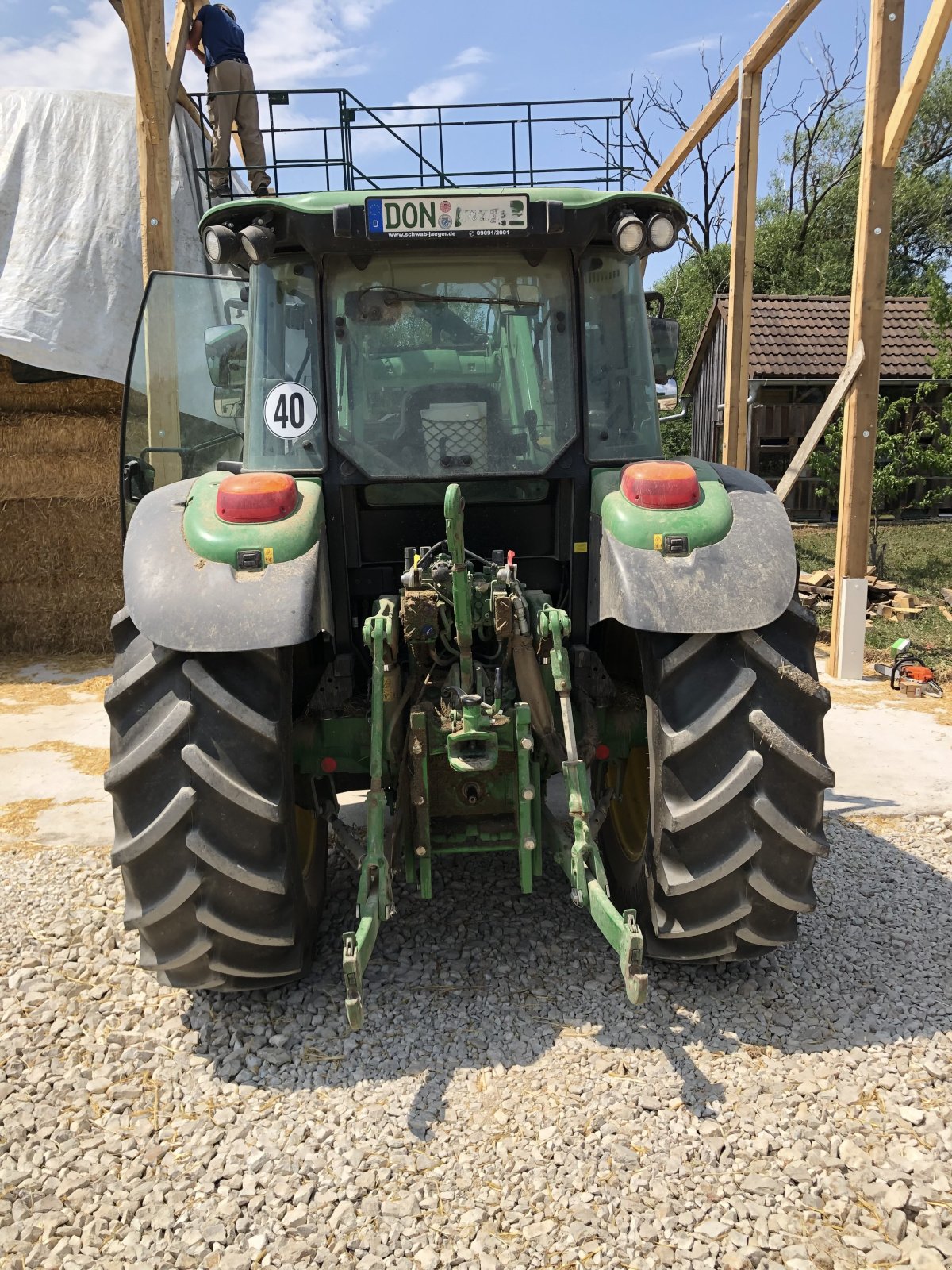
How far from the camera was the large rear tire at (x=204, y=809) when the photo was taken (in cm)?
263

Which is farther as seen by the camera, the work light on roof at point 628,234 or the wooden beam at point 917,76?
the wooden beam at point 917,76

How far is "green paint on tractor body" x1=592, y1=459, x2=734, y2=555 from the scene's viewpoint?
282cm

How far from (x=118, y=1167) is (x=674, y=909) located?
62.9 inches

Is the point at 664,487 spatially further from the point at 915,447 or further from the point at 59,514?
the point at 915,447

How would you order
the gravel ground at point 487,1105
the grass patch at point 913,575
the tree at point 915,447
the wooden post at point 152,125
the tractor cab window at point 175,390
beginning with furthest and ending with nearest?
the tree at point 915,447
the grass patch at point 913,575
the wooden post at point 152,125
the tractor cab window at point 175,390
the gravel ground at point 487,1105

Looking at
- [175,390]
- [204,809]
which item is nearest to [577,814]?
[204,809]

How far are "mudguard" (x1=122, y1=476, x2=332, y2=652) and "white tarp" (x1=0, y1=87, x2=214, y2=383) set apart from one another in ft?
16.6

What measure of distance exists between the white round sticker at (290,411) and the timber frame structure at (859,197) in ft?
11.0

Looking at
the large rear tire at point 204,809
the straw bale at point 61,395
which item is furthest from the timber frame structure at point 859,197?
the large rear tire at point 204,809

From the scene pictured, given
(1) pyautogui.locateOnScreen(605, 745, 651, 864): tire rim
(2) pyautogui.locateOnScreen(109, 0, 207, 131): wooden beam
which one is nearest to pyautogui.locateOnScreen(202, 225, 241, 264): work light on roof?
(1) pyautogui.locateOnScreen(605, 745, 651, 864): tire rim

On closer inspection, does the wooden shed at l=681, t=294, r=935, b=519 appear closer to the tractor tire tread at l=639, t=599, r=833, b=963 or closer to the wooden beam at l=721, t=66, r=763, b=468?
the wooden beam at l=721, t=66, r=763, b=468

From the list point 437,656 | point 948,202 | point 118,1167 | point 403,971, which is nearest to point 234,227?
point 437,656

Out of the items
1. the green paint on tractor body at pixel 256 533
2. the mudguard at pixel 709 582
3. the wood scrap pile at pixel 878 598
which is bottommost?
the wood scrap pile at pixel 878 598

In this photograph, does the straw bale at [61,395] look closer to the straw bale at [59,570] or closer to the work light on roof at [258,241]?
the straw bale at [59,570]
